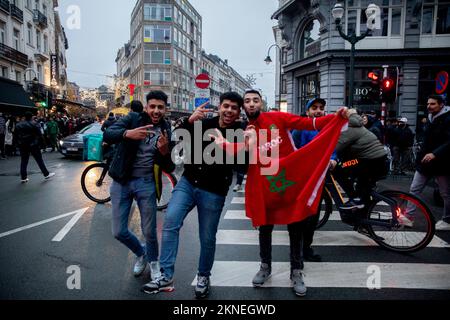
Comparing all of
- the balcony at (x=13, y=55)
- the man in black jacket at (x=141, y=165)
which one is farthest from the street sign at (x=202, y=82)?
the balcony at (x=13, y=55)

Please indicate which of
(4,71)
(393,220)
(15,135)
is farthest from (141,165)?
(4,71)

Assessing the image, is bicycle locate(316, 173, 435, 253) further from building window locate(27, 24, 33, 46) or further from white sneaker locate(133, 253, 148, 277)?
building window locate(27, 24, 33, 46)

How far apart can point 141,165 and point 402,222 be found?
11.3 feet

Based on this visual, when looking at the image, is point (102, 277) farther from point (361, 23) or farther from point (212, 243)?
point (361, 23)

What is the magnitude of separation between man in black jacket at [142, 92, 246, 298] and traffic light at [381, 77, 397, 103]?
904 cm

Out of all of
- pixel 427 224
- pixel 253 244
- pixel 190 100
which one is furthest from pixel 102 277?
pixel 190 100

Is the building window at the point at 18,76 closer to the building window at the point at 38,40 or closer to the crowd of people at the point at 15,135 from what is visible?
the building window at the point at 38,40

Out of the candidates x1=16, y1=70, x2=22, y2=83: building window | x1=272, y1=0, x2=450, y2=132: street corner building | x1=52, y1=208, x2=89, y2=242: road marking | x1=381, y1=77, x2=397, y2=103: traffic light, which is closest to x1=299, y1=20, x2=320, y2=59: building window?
x1=272, y1=0, x2=450, y2=132: street corner building

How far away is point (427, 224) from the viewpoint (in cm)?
413

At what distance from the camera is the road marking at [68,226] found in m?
4.80

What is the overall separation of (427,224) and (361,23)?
18117 mm

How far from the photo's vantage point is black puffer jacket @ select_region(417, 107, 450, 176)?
4.97 meters

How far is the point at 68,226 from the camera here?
17.5 ft

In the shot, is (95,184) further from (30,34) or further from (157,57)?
(157,57)
